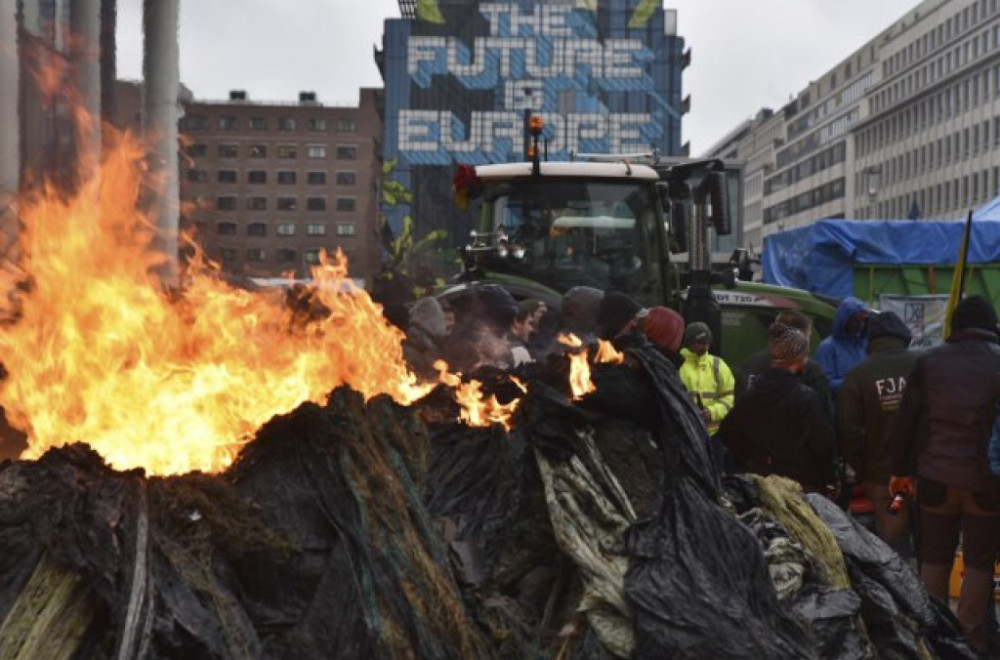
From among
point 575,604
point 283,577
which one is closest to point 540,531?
point 575,604

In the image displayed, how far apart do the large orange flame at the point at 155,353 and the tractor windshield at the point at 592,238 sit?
14.1ft

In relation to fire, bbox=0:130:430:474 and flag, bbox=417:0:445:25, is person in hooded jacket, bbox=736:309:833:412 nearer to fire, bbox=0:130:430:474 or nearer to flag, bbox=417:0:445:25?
fire, bbox=0:130:430:474

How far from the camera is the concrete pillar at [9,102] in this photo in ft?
39.5

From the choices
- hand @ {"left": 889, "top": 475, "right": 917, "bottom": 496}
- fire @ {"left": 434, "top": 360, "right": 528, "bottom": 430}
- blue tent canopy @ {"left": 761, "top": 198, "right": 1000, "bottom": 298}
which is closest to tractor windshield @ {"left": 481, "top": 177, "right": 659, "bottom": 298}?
hand @ {"left": 889, "top": 475, "right": 917, "bottom": 496}

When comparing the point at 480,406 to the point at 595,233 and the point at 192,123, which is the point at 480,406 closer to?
the point at 595,233

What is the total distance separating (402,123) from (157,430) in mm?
74077

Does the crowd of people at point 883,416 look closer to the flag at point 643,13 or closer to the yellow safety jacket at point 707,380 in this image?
the yellow safety jacket at point 707,380

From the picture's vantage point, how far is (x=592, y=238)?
9406 mm

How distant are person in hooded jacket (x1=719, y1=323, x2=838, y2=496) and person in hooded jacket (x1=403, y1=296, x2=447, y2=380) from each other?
1830mm

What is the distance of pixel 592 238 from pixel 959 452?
4.08 meters

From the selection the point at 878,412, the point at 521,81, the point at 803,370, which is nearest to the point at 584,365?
the point at 803,370

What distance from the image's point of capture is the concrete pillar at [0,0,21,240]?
12.1 m

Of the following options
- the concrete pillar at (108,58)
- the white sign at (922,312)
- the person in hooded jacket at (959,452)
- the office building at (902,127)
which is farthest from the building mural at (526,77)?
the person in hooded jacket at (959,452)

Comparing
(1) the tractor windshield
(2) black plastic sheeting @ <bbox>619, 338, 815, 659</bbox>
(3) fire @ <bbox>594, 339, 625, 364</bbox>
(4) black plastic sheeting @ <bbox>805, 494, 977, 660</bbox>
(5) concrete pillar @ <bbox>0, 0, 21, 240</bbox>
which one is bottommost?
(4) black plastic sheeting @ <bbox>805, 494, 977, 660</bbox>
